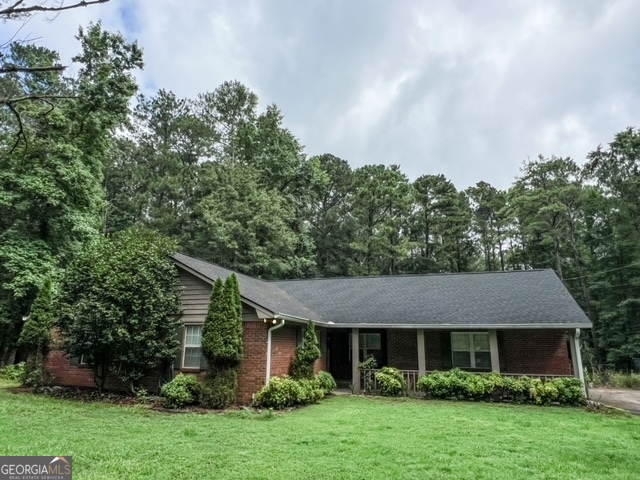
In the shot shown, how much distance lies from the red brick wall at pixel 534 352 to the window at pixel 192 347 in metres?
9.85

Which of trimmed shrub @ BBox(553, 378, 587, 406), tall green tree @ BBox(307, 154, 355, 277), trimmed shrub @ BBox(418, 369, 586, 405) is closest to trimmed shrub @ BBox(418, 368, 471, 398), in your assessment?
trimmed shrub @ BBox(418, 369, 586, 405)

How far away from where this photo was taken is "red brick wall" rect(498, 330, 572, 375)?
1264 centimetres

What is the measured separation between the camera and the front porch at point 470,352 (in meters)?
12.6

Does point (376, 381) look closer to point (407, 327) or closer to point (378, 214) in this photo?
point (407, 327)

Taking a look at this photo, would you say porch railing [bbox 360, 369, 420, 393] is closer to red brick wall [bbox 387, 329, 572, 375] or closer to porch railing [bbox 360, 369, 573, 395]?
porch railing [bbox 360, 369, 573, 395]

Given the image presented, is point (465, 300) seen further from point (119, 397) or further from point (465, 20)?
point (119, 397)

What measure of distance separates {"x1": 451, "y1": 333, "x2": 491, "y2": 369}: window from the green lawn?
396 cm

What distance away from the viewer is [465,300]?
47.8 ft

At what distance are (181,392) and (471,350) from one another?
31.7 ft

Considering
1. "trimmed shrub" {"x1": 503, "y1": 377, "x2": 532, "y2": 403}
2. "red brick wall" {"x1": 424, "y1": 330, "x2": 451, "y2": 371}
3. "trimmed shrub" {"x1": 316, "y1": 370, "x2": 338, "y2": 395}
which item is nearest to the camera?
"trimmed shrub" {"x1": 503, "y1": 377, "x2": 532, "y2": 403}

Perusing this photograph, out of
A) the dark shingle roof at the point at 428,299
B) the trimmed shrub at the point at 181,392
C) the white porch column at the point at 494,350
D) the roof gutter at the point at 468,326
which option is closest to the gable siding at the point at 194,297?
the dark shingle roof at the point at 428,299

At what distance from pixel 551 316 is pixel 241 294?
372 inches

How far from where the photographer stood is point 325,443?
6207 millimetres

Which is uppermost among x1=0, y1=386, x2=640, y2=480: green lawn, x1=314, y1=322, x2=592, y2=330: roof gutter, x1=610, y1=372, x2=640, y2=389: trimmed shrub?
x1=314, y1=322, x2=592, y2=330: roof gutter
